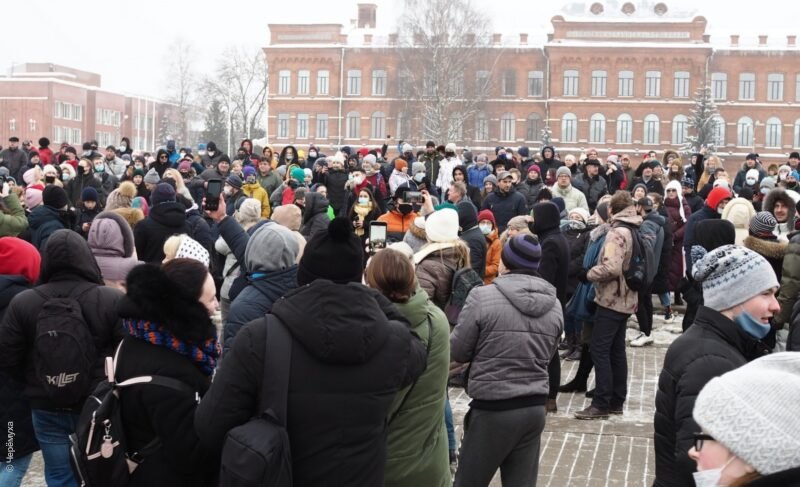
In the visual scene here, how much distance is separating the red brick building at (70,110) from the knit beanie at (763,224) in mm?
82310

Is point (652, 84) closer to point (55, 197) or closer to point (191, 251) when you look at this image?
point (55, 197)

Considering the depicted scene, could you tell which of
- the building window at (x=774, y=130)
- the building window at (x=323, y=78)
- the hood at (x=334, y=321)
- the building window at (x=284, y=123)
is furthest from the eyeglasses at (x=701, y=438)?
the building window at (x=284, y=123)

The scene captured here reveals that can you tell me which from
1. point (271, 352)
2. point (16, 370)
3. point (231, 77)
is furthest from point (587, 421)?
point (231, 77)

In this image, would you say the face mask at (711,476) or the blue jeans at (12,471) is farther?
the blue jeans at (12,471)

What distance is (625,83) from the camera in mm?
66812

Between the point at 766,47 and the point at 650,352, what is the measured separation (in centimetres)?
6030

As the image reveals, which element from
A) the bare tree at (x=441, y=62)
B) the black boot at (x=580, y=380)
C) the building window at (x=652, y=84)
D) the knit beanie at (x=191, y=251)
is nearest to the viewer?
the knit beanie at (x=191, y=251)

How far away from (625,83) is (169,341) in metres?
65.7

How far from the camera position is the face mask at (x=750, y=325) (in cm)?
397

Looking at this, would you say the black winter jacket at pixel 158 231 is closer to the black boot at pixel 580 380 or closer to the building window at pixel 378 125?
the black boot at pixel 580 380

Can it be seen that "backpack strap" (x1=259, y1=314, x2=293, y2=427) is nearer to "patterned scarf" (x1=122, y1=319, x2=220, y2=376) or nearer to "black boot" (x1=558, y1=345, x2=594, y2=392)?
"patterned scarf" (x1=122, y1=319, x2=220, y2=376)

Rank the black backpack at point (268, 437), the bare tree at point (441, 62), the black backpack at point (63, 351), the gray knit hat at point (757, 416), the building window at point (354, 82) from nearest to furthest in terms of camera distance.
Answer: the gray knit hat at point (757, 416) < the black backpack at point (268, 437) < the black backpack at point (63, 351) < the bare tree at point (441, 62) < the building window at point (354, 82)

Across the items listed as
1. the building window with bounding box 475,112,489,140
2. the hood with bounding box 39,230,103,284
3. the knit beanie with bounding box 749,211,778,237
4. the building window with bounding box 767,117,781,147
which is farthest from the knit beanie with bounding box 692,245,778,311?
the building window with bounding box 767,117,781,147

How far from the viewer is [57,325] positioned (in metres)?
4.92
